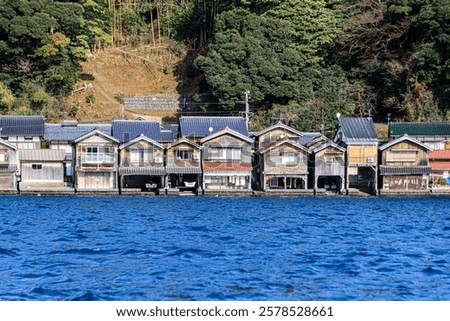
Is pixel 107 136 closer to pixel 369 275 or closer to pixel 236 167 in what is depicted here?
pixel 236 167

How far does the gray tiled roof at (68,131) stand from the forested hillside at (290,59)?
3.62 meters

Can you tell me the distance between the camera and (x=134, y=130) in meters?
56.7

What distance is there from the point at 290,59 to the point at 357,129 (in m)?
8.90

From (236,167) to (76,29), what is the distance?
1859 centimetres

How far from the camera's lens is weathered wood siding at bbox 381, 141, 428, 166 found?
5609cm

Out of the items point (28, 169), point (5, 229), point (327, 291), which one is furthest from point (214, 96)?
point (327, 291)

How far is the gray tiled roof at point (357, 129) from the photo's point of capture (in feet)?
185

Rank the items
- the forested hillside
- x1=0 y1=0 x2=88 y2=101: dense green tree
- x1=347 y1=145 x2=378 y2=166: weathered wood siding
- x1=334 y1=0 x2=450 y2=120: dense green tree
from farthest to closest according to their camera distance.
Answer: x1=0 y1=0 x2=88 y2=101: dense green tree, the forested hillside, x1=334 y1=0 x2=450 y2=120: dense green tree, x1=347 y1=145 x2=378 y2=166: weathered wood siding

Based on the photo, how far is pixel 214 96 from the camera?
64.2m

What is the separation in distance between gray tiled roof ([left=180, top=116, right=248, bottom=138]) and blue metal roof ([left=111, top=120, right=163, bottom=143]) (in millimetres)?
1760

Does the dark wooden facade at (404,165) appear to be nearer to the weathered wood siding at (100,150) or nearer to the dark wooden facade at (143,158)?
the dark wooden facade at (143,158)

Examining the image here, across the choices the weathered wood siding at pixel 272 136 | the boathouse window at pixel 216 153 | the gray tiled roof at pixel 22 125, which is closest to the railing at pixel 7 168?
the gray tiled roof at pixel 22 125

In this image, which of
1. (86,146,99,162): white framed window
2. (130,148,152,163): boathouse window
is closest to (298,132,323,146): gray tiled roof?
(130,148,152,163): boathouse window

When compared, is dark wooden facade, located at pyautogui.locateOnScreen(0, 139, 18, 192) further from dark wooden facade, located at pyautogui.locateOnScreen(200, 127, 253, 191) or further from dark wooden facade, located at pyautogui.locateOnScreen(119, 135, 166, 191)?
dark wooden facade, located at pyautogui.locateOnScreen(200, 127, 253, 191)
